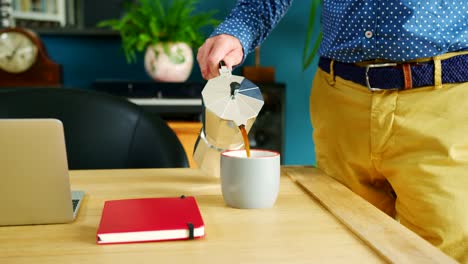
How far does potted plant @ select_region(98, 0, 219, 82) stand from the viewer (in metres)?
2.62

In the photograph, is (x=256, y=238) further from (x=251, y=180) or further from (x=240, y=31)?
(x=240, y=31)

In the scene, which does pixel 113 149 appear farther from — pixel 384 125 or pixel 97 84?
pixel 97 84

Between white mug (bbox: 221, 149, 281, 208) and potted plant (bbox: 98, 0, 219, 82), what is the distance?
5.95 ft

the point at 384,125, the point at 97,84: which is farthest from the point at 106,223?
the point at 97,84

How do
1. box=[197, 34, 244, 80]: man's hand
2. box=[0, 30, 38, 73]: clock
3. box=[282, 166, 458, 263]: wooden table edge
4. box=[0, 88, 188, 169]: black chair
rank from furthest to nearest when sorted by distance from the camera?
box=[0, 30, 38, 73]: clock
box=[0, 88, 188, 169]: black chair
box=[197, 34, 244, 80]: man's hand
box=[282, 166, 458, 263]: wooden table edge

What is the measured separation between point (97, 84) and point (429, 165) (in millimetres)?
1811

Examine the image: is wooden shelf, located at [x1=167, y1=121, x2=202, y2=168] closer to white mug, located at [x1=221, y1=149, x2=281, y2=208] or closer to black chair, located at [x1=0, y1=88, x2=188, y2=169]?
black chair, located at [x1=0, y1=88, x2=188, y2=169]

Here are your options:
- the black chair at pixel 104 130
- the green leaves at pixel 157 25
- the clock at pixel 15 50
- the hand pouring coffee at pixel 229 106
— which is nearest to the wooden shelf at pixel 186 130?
the green leaves at pixel 157 25

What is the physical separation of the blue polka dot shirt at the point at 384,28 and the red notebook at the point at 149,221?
421 mm

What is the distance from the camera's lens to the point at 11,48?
2592 millimetres

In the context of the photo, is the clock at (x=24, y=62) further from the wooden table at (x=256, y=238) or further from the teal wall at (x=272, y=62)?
the wooden table at (x=256, y=238)

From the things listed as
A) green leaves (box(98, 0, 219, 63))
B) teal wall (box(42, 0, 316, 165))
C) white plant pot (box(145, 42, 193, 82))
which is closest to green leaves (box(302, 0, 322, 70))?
teal wall (box(42, 0, 316, 165))

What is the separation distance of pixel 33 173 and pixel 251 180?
1.03 ft

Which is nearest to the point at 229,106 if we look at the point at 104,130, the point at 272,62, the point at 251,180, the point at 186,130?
the point at 251,180
